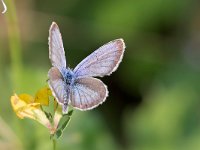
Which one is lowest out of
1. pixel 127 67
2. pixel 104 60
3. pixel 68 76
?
pixel 127 67

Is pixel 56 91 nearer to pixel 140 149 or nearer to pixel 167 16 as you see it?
pixel 140 149

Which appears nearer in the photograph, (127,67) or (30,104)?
(30,104)

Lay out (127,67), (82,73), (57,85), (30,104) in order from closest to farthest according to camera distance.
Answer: (57,85), (30,104), (82,73), (127,67)

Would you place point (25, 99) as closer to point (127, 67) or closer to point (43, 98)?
point (43, 98)

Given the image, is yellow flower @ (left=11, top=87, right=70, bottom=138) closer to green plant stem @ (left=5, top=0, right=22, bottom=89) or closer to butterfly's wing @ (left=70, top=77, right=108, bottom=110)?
butterfly's wing @ (left=70, top=77, right=108, bottom=110)

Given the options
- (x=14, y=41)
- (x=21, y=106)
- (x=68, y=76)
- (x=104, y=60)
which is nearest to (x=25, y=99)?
(x=21, y=106)

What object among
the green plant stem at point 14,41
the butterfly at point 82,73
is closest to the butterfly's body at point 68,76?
the butterfly at point 82,73
